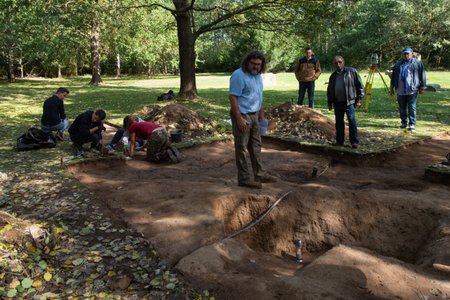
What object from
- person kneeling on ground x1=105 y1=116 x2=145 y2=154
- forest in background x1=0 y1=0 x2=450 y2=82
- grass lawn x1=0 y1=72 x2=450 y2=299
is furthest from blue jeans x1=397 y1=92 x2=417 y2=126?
person kneeling on ground x1=105 y1=116 x2=145 y2=154

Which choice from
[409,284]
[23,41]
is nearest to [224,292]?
[409,284]

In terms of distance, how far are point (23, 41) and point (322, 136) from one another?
2562cm

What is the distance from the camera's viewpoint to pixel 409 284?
3314mm

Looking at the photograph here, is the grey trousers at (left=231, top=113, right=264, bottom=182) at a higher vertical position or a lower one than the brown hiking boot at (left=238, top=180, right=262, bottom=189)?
higher

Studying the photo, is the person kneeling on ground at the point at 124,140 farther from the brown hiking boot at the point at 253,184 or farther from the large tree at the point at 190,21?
the large tree at the point at 190,21

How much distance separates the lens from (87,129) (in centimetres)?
764

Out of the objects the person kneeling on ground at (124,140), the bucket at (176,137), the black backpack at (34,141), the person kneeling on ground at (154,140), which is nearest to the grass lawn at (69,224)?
the black backpack at (34,141)

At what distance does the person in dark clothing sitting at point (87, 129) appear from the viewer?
25.0 ft

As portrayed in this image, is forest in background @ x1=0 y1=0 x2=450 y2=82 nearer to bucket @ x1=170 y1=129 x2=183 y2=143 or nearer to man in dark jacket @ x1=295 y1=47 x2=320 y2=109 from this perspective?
man in dark jacket @ x1=295 y1=47 x2=320 y2=109

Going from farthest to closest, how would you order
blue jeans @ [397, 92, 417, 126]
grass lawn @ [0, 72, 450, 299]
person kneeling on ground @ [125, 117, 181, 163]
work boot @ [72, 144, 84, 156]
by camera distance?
blue jeans @ [397, 92, 417, 126] < work boot @ [72, 144, 84, 156] < person kneeling on ground @ [125, 117, 181, 163] < grass lawn @ [0, 72, 450, 299]

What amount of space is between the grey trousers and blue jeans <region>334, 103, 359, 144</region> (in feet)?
9.02

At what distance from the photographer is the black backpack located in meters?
8.09

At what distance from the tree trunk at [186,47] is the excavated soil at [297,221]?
8705 millimetres

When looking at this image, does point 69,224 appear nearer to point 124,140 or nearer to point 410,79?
point 124,140
